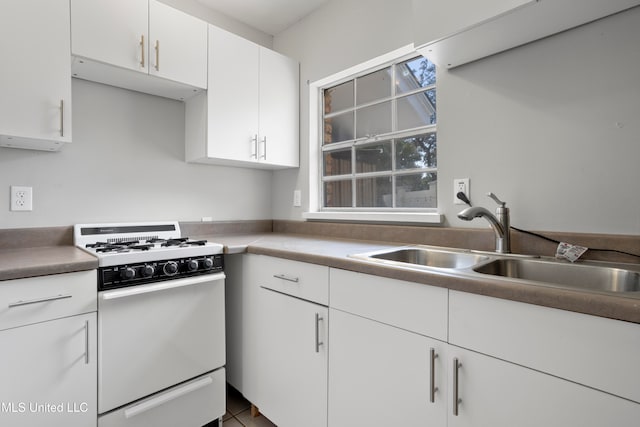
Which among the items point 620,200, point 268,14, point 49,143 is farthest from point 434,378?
point 268,14

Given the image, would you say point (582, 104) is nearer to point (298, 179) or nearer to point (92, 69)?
point (298, 179)

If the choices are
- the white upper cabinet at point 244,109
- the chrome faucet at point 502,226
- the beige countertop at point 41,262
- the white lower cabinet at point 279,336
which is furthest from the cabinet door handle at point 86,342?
the chrome faucet at point 502,226

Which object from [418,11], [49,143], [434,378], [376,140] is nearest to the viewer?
[434,378]

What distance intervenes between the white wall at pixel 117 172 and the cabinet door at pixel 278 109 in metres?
0.40

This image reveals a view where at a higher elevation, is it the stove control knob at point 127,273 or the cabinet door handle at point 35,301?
the stove control knob at point 127,273

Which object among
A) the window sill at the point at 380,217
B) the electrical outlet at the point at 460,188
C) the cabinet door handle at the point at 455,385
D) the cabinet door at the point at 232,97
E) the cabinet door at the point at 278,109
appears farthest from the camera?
the cabinet door at the point at 278,109

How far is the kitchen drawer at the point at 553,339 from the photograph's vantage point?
0.70 metres

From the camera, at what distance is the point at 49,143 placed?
5.00 feet

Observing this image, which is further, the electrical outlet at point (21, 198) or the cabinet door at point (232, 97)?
the cabinet door at point (232, 97)

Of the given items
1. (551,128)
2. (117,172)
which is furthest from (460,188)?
(117,172)

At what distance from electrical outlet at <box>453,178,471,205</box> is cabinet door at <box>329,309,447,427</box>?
2.61 ft

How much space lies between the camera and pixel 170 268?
1.47 m

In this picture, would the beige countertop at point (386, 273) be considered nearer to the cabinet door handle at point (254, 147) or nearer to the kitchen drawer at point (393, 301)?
the kitchen drawer at point (393, 301)

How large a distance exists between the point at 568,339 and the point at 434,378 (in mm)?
400
